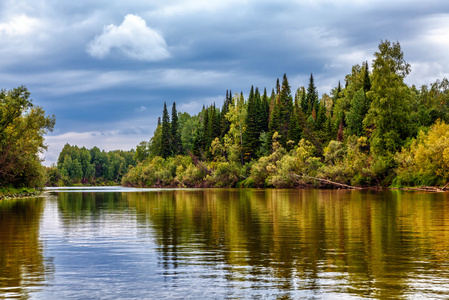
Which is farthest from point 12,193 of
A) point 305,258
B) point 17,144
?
point 305,258

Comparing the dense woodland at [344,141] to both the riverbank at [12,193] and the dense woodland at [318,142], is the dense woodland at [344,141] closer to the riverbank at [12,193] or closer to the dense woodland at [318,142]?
the dense woodland at [318,142]

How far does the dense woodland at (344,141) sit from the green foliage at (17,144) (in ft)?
157

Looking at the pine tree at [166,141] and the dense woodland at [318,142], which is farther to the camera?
the pine tree at [166,141]

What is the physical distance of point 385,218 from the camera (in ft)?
88.1

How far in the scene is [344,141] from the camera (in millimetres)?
99625

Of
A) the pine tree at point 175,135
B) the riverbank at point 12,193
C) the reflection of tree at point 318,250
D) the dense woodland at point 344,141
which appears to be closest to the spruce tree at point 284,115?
the dense woodland at point 344,141

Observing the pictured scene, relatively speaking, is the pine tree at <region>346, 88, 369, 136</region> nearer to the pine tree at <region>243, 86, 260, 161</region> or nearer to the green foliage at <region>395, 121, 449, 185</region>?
the green foliage at <region>395, 121, 449, 185</region>

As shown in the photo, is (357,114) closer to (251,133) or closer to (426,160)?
(426,160)

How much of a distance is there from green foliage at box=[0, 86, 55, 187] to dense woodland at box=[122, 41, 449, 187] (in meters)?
47.7

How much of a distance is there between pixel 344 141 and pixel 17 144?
62.6 m

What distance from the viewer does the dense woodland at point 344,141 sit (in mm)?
78125

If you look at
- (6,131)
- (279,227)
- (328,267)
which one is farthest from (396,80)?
(328,267)

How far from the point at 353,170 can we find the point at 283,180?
691 inches

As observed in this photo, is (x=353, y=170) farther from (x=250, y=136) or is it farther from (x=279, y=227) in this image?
(x=279, y=227)
